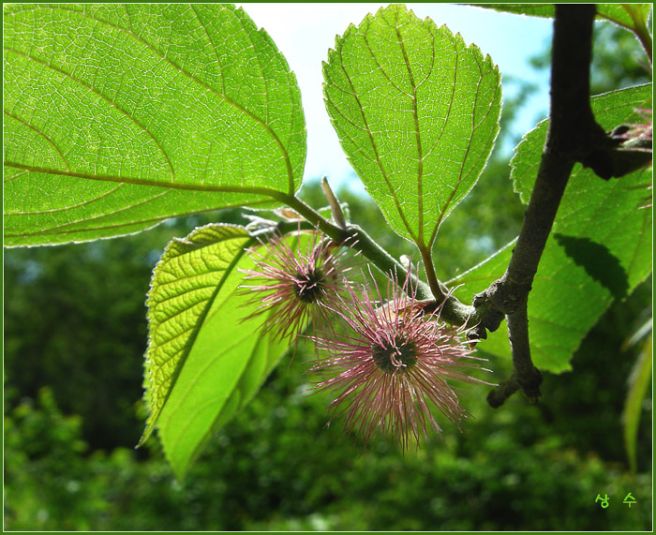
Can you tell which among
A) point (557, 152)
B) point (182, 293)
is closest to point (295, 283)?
point (182, 293)

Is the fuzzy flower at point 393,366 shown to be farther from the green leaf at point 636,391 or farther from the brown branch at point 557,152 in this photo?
the green leaf at point 636,391

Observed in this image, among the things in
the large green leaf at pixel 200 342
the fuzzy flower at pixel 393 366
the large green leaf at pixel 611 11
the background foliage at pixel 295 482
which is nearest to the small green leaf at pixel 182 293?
the large green leaf at pixel 200 342

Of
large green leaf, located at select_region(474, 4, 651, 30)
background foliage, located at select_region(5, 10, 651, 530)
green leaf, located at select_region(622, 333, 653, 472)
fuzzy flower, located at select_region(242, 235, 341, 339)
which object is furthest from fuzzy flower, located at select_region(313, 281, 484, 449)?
background foliage, located at select_region(5, 10, 651, 530)

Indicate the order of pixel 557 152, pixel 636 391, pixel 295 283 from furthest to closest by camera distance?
pixel 636 391, pixel 295 283, pixel 557 152

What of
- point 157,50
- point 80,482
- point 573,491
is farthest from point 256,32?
point 573,491

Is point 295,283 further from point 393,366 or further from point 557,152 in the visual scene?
point 557,152

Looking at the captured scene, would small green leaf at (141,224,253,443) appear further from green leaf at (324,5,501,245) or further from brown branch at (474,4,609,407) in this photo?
brown branch at (474,4,609,407)
